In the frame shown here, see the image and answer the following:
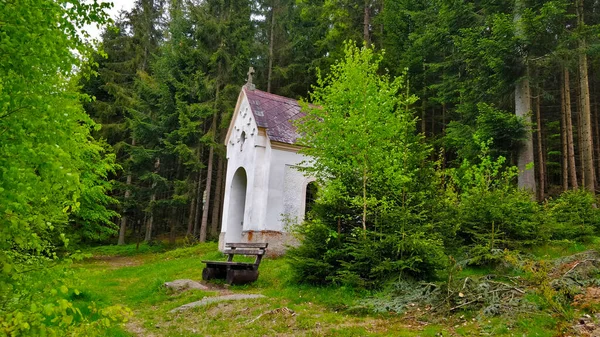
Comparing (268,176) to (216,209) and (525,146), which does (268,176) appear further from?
(216,209)

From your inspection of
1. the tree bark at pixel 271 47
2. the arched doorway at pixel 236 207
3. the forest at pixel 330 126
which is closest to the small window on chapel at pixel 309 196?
the arched doorway at pixel 236 207

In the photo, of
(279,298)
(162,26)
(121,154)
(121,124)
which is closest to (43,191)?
A: (279,298)

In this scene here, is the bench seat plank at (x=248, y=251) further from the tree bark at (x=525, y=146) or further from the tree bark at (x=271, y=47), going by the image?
the tree bark at (x=271, y=47)

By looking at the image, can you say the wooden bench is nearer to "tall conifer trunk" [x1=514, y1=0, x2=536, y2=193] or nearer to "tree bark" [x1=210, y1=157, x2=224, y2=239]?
"tall conifer trunk" [x1=514, y1=0, x2=536, y2=193]

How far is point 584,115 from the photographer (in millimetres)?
15211

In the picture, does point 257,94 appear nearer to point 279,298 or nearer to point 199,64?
point 199,64

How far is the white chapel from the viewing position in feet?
50.6

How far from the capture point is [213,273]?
1149cm

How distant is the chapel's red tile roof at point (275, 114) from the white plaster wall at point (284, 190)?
67 centimetres

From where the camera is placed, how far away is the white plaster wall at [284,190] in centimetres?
1553

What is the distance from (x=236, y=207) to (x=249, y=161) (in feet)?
8.64

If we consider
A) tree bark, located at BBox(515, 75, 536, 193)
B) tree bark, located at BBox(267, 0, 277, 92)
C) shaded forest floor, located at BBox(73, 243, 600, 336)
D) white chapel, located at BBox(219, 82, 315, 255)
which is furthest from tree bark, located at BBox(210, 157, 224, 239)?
tree bark, located at BBox(515, 75, 536, 193)

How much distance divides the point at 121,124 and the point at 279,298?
75.2 feet

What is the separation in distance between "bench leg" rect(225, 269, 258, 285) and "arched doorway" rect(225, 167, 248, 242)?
6.93m
